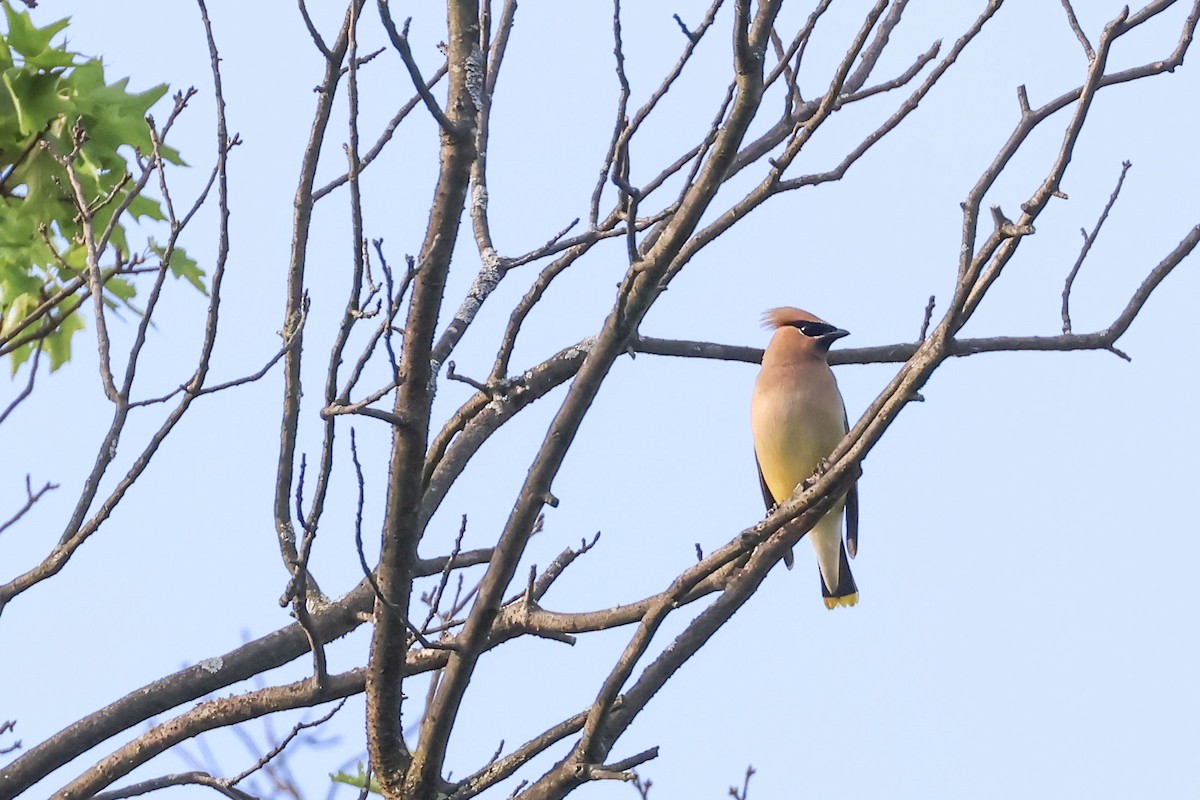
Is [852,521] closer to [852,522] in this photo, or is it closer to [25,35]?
[852,522]

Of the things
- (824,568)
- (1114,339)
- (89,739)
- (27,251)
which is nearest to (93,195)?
(27,251)

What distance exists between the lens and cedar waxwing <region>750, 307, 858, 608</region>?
19.3 feet

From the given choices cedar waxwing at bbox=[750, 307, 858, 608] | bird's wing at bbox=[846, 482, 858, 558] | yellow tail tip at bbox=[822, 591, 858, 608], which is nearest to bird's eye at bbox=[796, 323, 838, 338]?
cedar waxwing at bbox=[750, 307, 858, 608]

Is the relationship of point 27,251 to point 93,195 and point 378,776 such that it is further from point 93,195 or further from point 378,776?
point 378,776

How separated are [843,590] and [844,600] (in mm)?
54

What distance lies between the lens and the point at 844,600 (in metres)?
6.64

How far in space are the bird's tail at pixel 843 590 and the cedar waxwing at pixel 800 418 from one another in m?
0.06

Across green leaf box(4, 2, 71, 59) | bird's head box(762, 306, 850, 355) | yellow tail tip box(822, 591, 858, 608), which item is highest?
bird's head box(762, 306, 850, 355)

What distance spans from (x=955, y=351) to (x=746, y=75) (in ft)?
2.61

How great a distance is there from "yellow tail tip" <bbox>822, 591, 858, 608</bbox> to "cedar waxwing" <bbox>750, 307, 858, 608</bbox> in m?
0.16

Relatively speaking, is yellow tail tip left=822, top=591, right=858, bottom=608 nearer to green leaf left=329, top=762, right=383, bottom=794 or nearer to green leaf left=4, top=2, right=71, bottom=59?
green leaf left=329, top=762, right=383, bottom=794

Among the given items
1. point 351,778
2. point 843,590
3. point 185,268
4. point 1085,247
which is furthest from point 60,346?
point 843,590

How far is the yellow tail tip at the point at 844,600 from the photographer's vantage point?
21.7 feet

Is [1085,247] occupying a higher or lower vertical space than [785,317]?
lower
